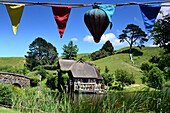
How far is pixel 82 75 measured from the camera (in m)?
31.3

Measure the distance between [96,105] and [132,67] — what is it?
41.3 meters

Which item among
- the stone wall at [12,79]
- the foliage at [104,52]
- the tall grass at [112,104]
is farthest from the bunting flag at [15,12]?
the foliage at [104,52]

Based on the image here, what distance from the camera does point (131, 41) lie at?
57812 millimetres

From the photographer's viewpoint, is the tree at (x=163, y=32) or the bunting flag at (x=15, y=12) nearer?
the bunting flag at (x=15, y=12)

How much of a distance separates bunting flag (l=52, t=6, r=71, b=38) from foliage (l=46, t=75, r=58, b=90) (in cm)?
2672

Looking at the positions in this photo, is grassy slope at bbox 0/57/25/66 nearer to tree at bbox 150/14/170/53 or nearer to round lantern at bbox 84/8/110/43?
tree at bbox 150/14/170/53

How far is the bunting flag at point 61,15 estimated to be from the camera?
4.25 metres

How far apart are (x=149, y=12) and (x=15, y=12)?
3218 mm

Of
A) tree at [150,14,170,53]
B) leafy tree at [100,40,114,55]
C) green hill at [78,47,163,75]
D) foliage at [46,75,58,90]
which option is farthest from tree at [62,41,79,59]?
tree at [150,14,170,53]

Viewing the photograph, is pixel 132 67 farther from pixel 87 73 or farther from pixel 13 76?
pixel 13 76

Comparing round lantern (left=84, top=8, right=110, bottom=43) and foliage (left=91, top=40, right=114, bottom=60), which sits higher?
foliage (left=91, top=40, right=114, bottom=60)

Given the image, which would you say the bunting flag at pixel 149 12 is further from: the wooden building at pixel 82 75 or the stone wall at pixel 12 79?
the wooden building at pixel 82 75

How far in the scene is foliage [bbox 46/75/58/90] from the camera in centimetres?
3021

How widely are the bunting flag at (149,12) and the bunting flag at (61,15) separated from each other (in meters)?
1.79
